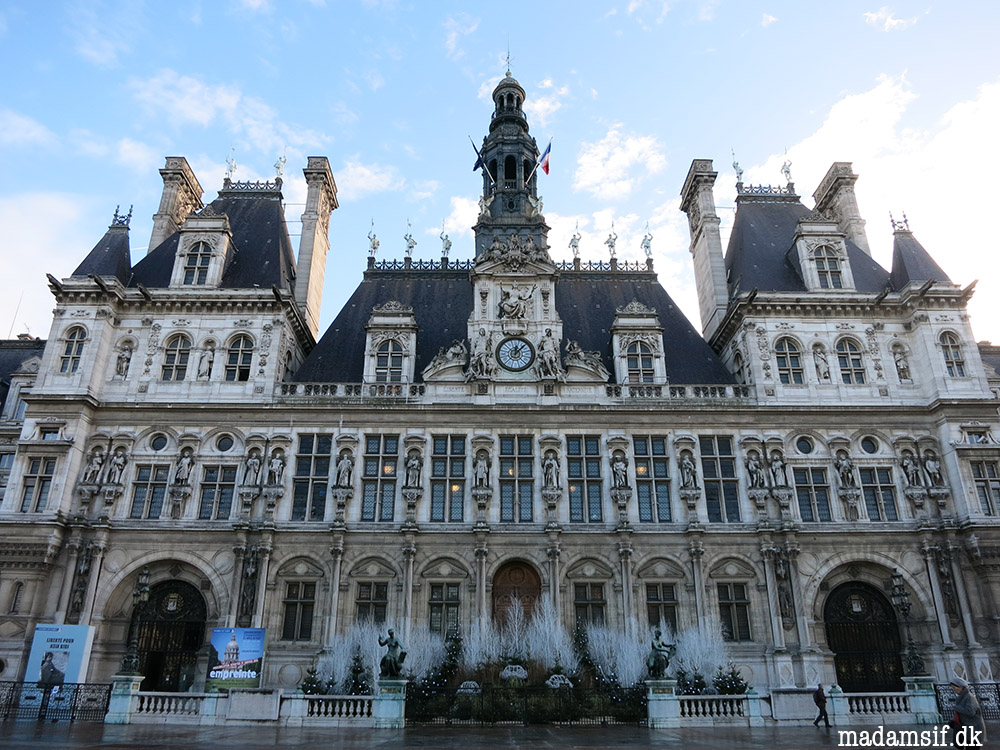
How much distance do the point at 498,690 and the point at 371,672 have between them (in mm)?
6004

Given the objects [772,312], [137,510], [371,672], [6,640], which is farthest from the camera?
[772,312]

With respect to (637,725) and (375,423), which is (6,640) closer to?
(375,423)

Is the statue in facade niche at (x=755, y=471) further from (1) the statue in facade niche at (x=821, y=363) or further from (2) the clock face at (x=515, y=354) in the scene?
(2) the clock face at (x=515, y=354)

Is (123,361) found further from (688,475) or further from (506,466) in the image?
(688,475)

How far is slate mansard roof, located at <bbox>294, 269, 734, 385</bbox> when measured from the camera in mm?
36125

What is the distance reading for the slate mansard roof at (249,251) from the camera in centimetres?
3769

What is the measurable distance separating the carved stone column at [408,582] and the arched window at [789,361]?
1895 centimetres

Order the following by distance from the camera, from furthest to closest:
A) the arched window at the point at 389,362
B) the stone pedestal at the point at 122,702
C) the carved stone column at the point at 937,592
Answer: the arched window at the point at 389,362
the carved stone column at the point at 937,592
the stone pedestal at the point at 122,702

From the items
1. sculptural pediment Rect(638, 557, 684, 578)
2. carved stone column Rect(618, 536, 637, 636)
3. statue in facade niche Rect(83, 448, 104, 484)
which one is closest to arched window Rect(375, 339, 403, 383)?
statue in facade niche Rect(83, 448, 104, 484)

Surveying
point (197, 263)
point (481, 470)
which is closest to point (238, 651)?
point (481, 470)

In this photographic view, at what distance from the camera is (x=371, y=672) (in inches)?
1011

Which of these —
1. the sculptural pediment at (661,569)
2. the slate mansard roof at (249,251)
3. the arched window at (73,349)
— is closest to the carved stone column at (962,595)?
the sculptural pediment at (661,569)

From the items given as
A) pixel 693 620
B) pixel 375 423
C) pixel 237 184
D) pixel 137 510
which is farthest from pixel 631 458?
pixel 237 184

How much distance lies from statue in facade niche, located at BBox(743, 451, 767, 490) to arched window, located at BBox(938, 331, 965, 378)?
34.2 feet
